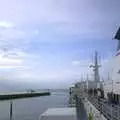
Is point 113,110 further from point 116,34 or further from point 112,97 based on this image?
point 116,34

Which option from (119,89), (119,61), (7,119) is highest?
(119,61)

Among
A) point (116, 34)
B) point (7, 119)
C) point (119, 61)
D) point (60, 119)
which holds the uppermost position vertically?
point (116, 34)

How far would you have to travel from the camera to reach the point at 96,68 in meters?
74.4

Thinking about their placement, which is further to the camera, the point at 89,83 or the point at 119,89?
the point at 89,83

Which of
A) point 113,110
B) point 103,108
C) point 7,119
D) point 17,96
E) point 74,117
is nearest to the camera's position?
point 113,110

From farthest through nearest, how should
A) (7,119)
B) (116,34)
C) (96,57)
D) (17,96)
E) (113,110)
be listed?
1. (17,96)
2. (96,57)
3. (7,119)
4. (116,34)
5. (113,110)

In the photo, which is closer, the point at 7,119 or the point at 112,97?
the point at 112,97

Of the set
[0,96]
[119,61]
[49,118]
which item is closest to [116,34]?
[119,61]

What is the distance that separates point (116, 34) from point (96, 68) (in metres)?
50.5

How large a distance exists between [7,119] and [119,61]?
4965cm

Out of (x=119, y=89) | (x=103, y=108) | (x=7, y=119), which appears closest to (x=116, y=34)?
(x=103, y=108)

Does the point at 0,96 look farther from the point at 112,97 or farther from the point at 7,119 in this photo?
the point at 112,97

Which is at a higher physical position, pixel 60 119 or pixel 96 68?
Answer: pixel 96 68

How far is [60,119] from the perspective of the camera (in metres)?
16.7
